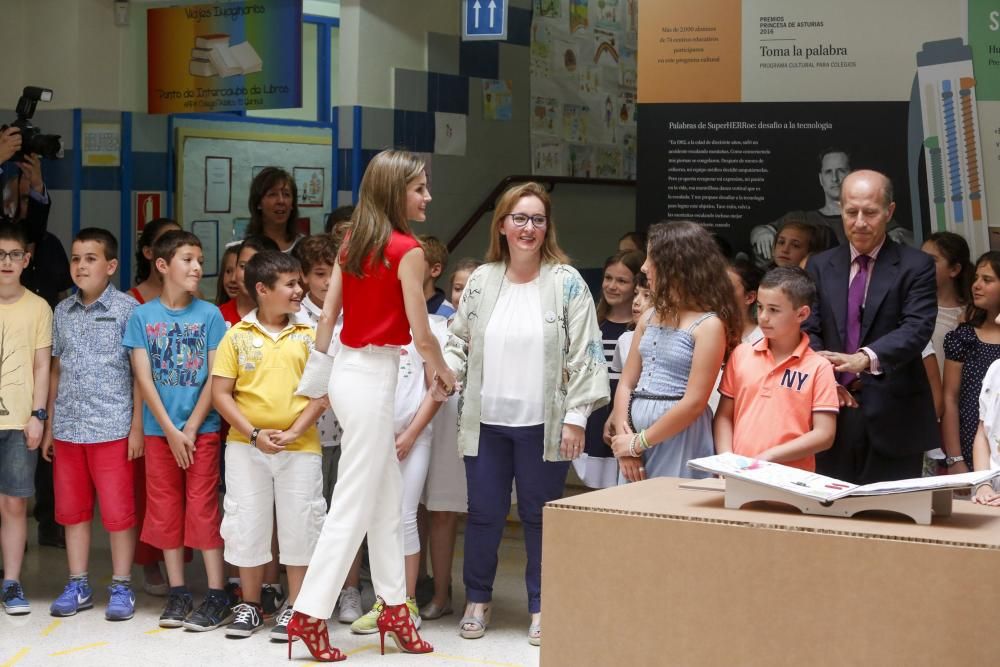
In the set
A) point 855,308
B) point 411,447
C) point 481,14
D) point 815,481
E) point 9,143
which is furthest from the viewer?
point 481,14

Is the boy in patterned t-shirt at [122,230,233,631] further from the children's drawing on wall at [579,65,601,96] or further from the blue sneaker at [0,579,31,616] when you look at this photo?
the children's drawing on wall at [579,65,601,96]

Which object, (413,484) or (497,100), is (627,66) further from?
(413,484)

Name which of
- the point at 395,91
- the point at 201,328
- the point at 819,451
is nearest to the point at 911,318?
Answer: the point at 819,451

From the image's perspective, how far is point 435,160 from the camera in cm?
713

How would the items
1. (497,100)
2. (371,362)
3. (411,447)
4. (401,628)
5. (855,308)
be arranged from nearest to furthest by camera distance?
1. (855,308)
2. (371,362)
3. (401,628)
4. (411,447)
5. (497,100)

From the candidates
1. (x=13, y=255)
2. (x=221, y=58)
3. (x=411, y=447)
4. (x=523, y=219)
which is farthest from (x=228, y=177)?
(x=523, y=219)

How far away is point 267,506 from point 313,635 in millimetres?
570

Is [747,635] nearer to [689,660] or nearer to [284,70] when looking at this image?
[689,660]

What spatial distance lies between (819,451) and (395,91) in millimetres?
3846

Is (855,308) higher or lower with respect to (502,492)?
higher

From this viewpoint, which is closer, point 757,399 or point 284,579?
point 757,399

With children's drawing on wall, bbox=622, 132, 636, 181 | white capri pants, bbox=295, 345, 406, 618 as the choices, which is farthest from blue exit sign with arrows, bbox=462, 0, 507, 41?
white capri pants, bbox=295, 345, 406, 618

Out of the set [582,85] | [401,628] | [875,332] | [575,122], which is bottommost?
[401,628]

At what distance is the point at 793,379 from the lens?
11.8ft
